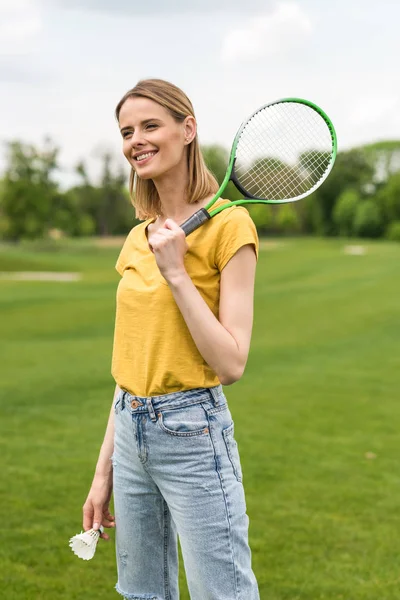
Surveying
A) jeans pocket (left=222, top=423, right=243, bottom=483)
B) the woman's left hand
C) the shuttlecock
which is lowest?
the shuttlecock

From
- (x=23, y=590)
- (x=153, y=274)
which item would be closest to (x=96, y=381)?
(x=23, y=590)

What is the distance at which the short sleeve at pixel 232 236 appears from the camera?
7.64 feet

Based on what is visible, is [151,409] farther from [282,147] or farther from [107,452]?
[282,147]

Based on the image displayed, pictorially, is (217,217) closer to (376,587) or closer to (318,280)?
(376,587)

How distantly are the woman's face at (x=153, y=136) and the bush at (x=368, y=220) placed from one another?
2543 inches

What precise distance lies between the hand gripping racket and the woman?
35 cm

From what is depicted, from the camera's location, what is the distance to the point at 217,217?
2.40 metres

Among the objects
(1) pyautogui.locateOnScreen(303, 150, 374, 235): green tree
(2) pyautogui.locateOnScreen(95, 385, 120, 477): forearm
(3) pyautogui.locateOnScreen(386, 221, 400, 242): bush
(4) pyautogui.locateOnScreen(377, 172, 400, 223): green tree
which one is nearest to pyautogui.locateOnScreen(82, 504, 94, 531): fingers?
(2) pyautogui.locateOnScreen(95, 385, 120, 477): forearm

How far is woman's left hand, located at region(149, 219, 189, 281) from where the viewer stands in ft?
7.43

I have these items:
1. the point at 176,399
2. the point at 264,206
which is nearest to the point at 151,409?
the point at 176,399

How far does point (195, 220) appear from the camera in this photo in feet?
7.82

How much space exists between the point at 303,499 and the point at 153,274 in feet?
12.5

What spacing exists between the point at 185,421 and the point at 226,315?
0.32 metres

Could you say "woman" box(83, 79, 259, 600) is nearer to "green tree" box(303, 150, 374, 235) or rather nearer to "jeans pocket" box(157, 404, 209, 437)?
"jeans pocket" box(157, 404, 209, 437)
